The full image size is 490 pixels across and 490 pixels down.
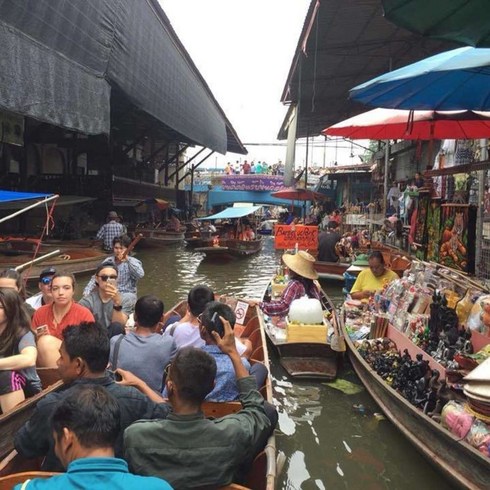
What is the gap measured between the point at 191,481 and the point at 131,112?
16.9 meters

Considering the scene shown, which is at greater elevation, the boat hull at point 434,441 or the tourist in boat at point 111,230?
the tourist in boat at point 111,230

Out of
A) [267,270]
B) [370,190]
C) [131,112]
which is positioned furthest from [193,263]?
[370,190]

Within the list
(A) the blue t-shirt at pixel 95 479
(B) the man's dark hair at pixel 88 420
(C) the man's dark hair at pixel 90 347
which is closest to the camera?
(A) the blue t-shirt at pixel 95 479

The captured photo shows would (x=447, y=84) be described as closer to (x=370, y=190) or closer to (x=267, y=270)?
(x=267, y=270)

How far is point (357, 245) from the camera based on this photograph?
15062mm

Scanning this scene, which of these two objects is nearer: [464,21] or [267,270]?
[464,21]

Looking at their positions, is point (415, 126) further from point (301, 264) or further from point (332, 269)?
point (332, 269)

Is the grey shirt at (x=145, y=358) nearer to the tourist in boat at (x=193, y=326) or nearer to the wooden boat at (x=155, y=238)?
the tourist in boat at (x=193, y=326)

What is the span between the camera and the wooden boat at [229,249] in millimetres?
18344

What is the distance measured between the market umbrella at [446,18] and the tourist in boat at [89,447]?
2.83 metres

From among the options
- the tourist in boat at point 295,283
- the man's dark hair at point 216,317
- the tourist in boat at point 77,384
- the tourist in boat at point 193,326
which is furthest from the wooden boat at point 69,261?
the tourist in boat at point 77,384

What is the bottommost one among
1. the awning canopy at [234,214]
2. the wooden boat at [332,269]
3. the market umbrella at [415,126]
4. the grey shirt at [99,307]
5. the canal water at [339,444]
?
the canal water at [339,444]

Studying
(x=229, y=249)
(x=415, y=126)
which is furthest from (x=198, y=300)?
(x=229, y=249)

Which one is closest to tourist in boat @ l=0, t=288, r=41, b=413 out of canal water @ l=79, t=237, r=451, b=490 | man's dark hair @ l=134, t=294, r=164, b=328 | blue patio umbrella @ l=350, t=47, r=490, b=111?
man's dark hair @ l=134, t=294, r=164, b=328
